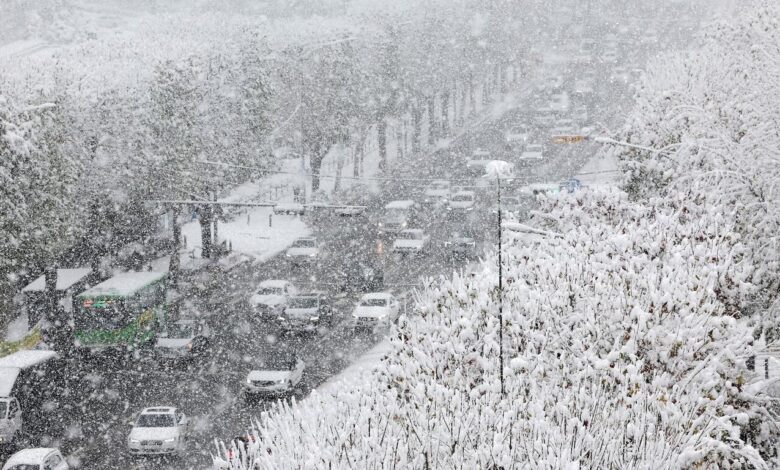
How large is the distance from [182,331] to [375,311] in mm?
7344

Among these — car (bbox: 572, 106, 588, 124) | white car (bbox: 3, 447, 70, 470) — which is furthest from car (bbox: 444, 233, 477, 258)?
car (bbox: 572, 106, 588, 124)

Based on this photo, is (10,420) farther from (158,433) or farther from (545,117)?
(545,117)

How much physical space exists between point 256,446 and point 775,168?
1363cm

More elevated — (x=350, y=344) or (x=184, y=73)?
(x=184, y=73)

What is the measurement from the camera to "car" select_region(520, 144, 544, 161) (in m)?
69.4

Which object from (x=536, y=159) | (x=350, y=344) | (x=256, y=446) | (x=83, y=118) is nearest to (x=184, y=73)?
(x=83, y=118)

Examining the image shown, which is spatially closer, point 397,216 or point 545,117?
point 397,216

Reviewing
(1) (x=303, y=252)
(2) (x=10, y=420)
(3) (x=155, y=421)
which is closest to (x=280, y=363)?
(3) (x=155, y=421)

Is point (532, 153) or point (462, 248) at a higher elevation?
point (532, 153)

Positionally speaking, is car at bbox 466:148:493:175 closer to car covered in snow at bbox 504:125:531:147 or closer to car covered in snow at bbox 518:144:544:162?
car covered in snow at bbox 518:144:544:162

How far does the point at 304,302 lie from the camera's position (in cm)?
3628

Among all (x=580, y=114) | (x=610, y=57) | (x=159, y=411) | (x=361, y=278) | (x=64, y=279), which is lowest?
(x=361, y=278)

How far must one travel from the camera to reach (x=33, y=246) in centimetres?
3206

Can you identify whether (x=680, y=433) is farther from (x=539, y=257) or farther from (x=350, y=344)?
(x=350, y=344)
